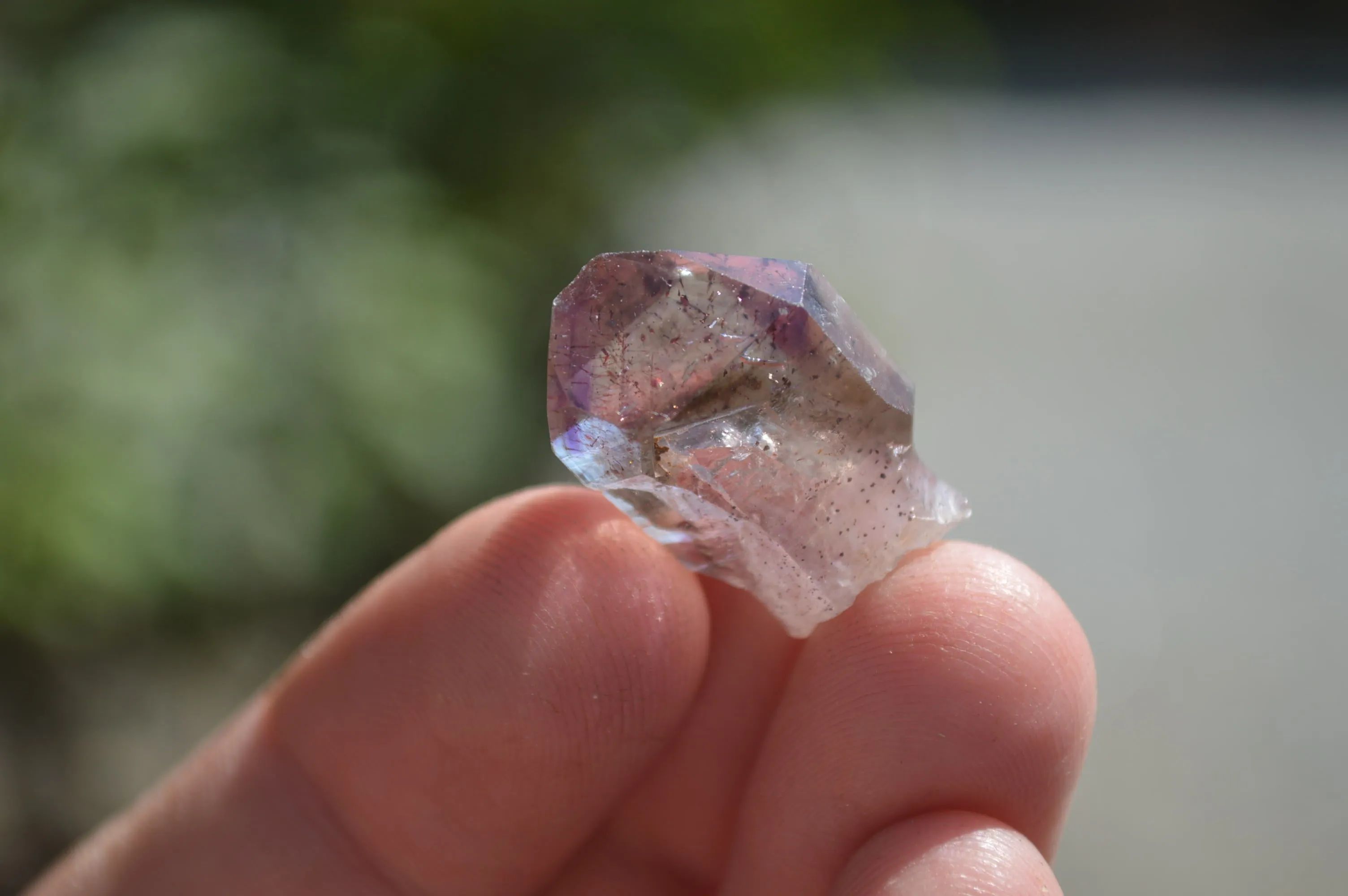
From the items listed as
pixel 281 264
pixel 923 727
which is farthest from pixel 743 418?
pixel 281 264

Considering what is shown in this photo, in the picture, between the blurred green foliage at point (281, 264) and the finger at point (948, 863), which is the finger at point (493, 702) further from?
the blurred green foliage at point (281, 264)

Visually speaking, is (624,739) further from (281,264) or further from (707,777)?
(281,264)

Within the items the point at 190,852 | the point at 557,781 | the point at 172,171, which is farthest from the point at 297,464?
the point at 557,781

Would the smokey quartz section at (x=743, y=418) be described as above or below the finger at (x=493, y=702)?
above

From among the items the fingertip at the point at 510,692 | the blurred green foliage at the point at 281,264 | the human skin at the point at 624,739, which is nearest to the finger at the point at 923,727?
the human skin at the point at 624,739

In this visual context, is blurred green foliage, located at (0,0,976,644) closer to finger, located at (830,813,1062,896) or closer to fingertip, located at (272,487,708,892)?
fingertip, located at (272,487,708,892)
